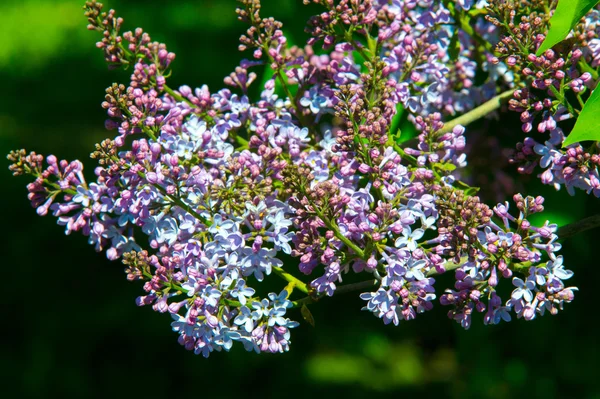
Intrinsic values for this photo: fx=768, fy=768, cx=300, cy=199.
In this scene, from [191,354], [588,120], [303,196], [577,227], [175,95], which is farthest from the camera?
[191,354]

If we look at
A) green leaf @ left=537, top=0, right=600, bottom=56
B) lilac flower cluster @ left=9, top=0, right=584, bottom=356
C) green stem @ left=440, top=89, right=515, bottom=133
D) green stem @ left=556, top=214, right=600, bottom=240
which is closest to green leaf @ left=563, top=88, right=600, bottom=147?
green leaf @ left=537, top=0, right=600, bottom=56

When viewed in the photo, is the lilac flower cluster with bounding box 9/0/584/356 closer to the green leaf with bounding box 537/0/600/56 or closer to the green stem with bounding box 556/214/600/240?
the green stem with bounding box 556/214/600/240

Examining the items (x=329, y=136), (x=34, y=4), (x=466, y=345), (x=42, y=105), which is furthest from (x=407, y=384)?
(x=34, y=4)

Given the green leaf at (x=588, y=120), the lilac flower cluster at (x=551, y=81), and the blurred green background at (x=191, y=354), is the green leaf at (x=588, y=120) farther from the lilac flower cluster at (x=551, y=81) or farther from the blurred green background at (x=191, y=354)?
the blurred green background at (x=191, y=354)

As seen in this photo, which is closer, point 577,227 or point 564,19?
point 564,19

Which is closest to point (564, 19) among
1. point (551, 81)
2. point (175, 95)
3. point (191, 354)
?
point (551, 81)

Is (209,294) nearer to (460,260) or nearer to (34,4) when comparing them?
(460,260)

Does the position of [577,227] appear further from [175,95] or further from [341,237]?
[175,95]
